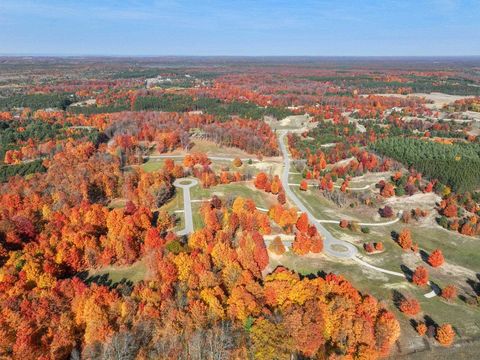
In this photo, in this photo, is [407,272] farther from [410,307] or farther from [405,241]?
[410,307]

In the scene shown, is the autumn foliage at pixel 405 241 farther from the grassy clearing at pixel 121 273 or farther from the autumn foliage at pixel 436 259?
the grassy clearing at pixel 121 273

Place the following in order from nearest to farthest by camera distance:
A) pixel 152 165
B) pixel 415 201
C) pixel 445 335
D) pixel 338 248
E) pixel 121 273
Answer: pixel 445 335
pixel 121 273
pixel 338 248
pixel 415 201
pixel 152 165

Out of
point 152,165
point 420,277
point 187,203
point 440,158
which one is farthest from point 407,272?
point 152,165

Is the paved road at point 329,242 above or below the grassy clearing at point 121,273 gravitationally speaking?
above

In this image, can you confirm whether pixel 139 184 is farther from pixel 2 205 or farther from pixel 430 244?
pixel 430 244

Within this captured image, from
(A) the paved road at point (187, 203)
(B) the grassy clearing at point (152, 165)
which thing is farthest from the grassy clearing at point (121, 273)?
(B) the grassy clearing at point (152, 165)

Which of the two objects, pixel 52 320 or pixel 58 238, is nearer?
pixel 52 320

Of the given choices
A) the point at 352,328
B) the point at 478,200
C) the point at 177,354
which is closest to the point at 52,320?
the point at 177,354

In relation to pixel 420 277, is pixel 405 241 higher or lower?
lower
